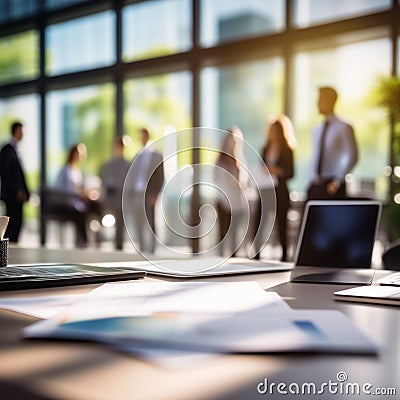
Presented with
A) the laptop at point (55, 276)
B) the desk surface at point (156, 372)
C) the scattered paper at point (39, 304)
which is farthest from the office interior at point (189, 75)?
the desk surface at point (156, 372)

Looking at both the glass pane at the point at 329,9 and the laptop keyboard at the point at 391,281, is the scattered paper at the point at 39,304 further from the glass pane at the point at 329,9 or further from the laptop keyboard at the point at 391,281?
the glass pane at the point at 329,9

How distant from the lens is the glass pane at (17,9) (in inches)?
343

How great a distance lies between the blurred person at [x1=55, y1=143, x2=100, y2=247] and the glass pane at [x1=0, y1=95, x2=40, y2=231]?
1340 mm

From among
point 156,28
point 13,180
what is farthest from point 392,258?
point 156,28

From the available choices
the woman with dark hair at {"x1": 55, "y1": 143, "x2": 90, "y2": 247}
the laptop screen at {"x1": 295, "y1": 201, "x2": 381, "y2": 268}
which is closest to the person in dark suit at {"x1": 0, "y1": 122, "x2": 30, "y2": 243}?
the woman with dark hair at {"x1": 55, "y1": 143, "x2": 90, "y2": 247}

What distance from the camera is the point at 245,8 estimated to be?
22.2 ft

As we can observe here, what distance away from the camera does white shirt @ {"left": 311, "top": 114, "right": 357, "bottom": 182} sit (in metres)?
4.87

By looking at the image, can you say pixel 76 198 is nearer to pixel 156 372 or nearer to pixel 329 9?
pixel 329 9

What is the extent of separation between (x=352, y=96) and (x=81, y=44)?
144 inches

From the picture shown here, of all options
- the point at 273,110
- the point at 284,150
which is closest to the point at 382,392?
the point at 284,150

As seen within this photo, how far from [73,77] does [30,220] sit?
2.04 m

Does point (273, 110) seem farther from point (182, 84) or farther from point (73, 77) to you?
point (73, 77)

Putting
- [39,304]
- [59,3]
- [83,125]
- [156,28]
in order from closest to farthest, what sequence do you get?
1. [39,304]
2. [156,28]
3. [83,125]
4. [59,3]

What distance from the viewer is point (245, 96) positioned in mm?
6812
